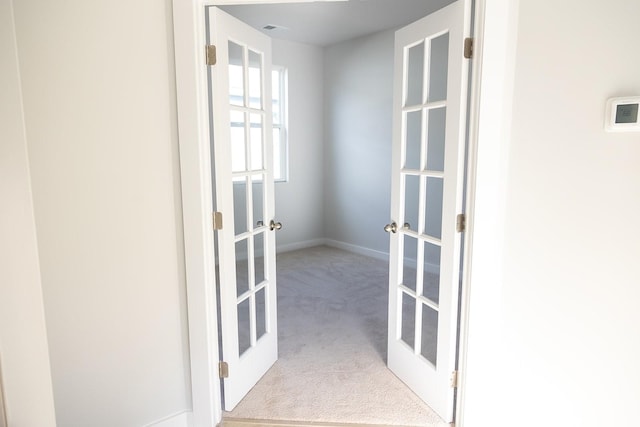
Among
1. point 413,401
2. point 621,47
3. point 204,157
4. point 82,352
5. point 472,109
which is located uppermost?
point 621,47

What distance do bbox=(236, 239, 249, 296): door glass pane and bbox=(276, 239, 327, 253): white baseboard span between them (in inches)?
29.5

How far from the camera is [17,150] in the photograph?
98cm

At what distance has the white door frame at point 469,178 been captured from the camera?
5.84 ft

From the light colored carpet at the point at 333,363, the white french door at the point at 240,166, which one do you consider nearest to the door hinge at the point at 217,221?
the white french door at the point at 240,166

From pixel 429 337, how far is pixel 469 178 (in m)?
1.62

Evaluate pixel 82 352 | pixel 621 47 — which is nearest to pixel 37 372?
pixel 82 352

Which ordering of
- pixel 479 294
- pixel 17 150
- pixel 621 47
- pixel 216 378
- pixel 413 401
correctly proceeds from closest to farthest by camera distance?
pixel 17 150
pixel 621 47
pixel 479 294
pixel 216 378
pixel 413 401

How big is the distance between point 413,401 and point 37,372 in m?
1.92

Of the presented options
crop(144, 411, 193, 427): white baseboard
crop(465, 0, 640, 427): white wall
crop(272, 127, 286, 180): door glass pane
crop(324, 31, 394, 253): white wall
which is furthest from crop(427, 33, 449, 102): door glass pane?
crop(144, 411, 193, 427): white baseboard

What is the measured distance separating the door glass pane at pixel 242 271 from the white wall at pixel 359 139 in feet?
5.16

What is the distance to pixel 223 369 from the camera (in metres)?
2.18

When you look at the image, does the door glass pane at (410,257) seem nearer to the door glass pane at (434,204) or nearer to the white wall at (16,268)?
the door glass pane at (434,204)

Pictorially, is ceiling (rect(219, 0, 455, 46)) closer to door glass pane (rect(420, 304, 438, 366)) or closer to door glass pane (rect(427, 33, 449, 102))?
door glass pane (rect(427, 33, 449, 102))

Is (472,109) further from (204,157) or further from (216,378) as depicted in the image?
(216,378)
